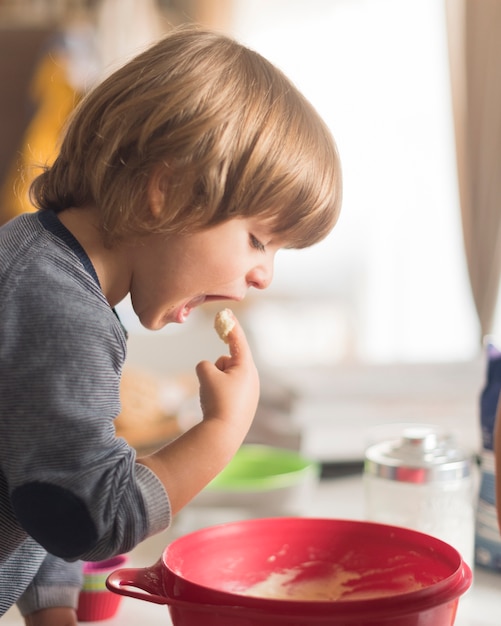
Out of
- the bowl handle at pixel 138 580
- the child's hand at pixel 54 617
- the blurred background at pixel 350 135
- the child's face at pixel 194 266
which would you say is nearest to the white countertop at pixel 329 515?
the child's hand at pixel 54 617

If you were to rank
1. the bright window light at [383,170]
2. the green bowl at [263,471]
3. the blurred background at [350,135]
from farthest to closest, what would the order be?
1. the bright window light at [383,170]
2. the blurred background at [350,135]
3. the green bowl at [263,471]

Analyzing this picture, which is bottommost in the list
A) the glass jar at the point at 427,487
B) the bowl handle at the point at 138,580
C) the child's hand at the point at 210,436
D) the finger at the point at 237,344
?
the glass jar at the point at 427,487

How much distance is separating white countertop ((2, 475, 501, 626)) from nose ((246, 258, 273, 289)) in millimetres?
289

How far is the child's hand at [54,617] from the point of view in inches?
29.7

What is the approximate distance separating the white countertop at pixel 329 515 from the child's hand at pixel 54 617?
0.03 meters

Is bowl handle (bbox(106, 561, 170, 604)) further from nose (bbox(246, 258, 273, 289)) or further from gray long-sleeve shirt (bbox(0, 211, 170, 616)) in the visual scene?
nose (bbox(246, 258, 273, 289))

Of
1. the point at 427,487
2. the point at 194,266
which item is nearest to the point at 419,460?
the point at 427,487

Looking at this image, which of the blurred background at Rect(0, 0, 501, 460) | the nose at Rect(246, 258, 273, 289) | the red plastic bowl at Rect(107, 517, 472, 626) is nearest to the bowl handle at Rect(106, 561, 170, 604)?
the red plastic bowl at Rect(107, 517, 472, 626)

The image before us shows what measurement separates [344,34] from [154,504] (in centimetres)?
316

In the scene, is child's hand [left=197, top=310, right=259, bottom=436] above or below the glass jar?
above

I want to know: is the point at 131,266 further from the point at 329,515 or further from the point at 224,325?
the point at 329,515

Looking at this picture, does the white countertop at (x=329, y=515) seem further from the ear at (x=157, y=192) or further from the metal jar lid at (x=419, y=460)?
the ear at (x=157, y=192)

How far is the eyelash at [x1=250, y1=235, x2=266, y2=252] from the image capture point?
28.5 inches

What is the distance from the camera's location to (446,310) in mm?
3404
